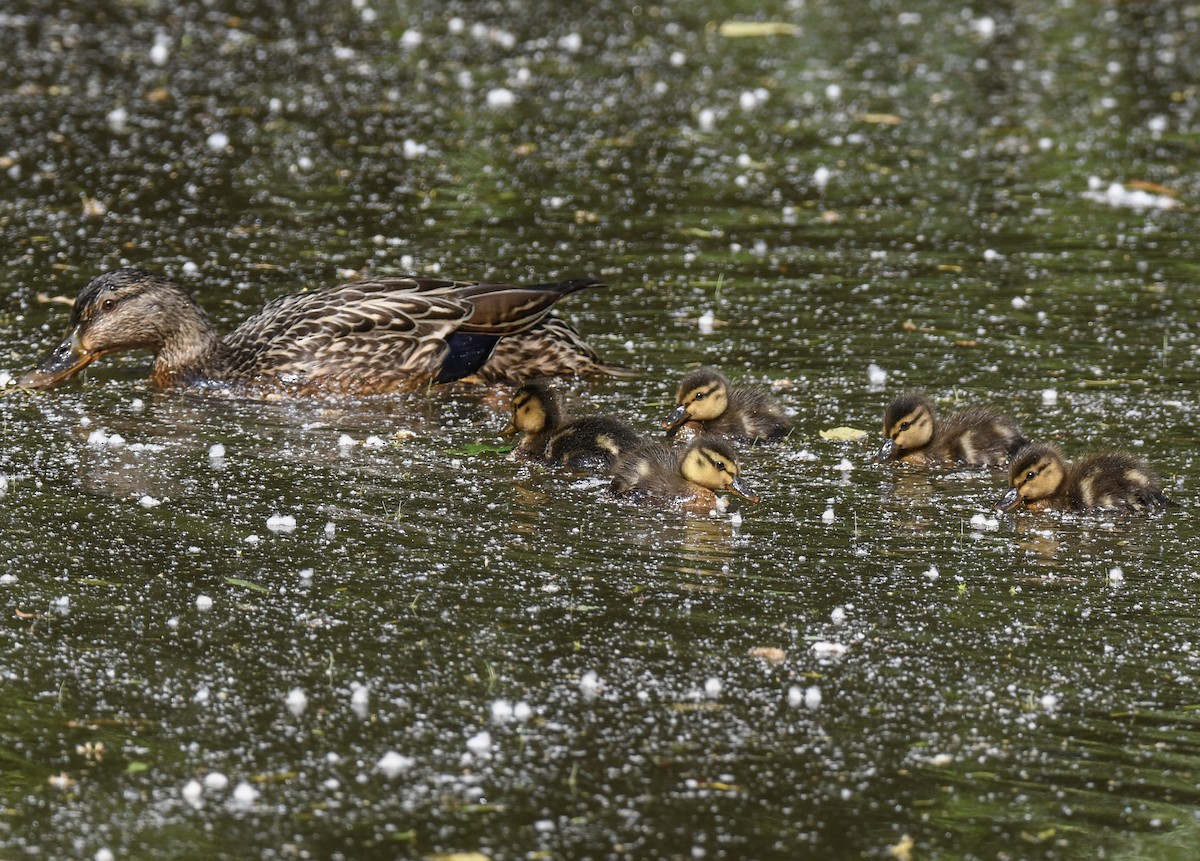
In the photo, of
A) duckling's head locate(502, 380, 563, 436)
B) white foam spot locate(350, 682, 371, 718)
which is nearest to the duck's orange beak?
duckling's head locate(502, 380, 563, 436)

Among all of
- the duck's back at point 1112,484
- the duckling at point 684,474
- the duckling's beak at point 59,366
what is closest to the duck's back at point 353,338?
the duckling's beak at point 59,366

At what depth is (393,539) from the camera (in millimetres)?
6941

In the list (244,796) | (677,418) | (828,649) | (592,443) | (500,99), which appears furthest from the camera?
(500,99)

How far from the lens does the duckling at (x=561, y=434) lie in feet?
25.4

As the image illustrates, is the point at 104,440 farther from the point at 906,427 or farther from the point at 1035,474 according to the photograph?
the point at 1035,474

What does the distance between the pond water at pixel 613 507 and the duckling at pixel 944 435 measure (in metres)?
0.18

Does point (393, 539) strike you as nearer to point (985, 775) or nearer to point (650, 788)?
point (650, 788)

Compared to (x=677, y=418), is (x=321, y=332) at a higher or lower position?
higher

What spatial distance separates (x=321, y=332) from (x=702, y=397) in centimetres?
225

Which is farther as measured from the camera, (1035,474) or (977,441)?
(977,441)

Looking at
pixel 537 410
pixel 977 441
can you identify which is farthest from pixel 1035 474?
pixel 537 410

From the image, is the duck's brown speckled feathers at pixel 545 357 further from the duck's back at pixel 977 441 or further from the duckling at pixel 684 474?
the duck's back at pixel 977 441

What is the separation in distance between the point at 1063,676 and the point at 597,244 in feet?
20.4

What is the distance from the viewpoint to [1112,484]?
23.8 ft
